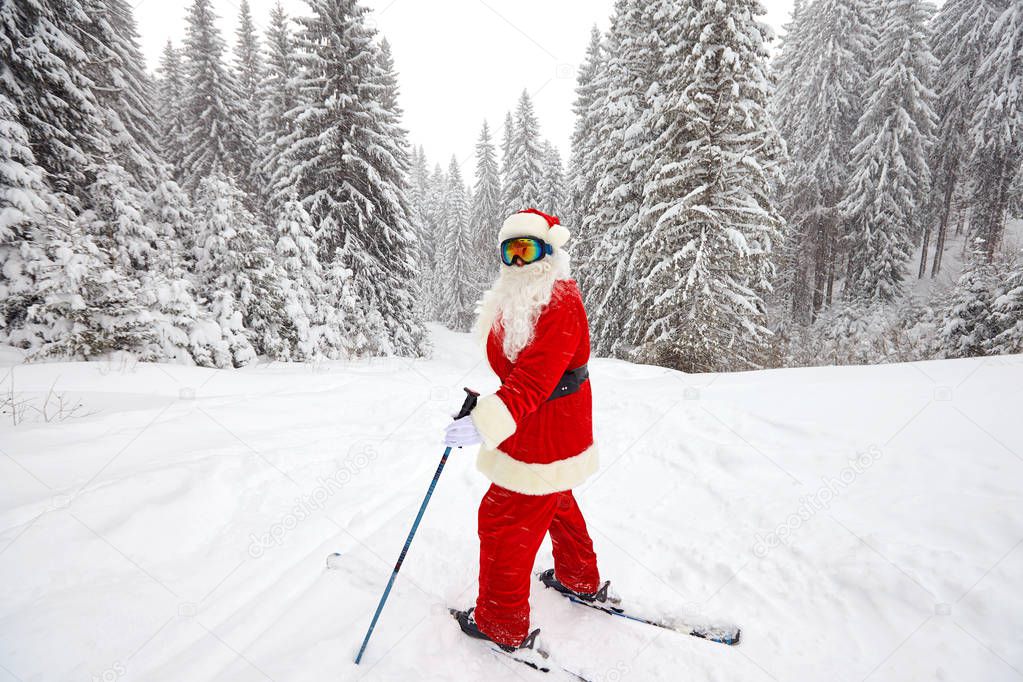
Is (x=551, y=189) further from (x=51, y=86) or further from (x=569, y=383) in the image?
(x=569, y=383)

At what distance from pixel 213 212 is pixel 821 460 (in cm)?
1257

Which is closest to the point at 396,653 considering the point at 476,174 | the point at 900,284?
the point at 900,284

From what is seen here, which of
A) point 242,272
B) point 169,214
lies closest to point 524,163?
point 169,214

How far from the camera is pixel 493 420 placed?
1988mm

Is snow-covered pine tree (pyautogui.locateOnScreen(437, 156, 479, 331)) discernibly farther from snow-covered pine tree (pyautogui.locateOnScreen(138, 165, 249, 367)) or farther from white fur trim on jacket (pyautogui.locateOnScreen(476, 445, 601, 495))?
white fur trim on jacket (pyautogui.locateOnScreen(476, 445, 601, 495))

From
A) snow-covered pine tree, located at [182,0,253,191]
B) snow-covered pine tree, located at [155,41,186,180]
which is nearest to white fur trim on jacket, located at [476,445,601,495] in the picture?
snow-covered pine tree, located at [182,0,253,191]

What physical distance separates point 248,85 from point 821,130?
3021 centimetres

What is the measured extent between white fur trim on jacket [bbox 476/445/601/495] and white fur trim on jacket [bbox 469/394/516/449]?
0.40 metres

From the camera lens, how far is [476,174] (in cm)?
3834

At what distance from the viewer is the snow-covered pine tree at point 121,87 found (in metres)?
12.5

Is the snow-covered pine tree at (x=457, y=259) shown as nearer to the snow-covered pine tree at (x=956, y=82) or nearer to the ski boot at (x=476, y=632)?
the snow-covered pine tree at (x=956, y=82)

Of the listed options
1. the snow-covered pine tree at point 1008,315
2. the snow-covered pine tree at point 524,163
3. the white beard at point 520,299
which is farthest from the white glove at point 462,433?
the snow-covered pine tree at point 524,163

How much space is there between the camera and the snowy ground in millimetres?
Result: 2236

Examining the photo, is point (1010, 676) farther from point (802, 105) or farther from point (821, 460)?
point (802, 105)
